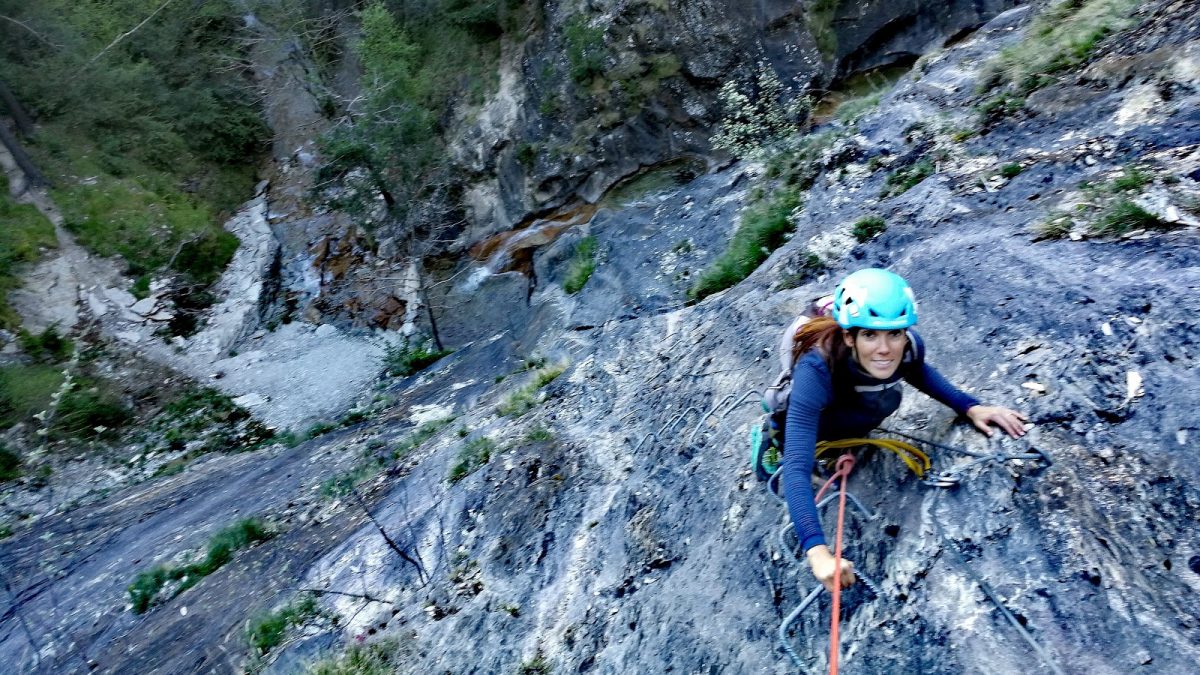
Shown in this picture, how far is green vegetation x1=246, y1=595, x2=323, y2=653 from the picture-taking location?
531 centimetres

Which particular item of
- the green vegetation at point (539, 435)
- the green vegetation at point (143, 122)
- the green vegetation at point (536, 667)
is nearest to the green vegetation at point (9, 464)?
the green vegetation at point (143, 122)

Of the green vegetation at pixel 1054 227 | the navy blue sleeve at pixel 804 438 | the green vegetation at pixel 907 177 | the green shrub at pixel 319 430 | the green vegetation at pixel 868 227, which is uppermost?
the navy blue sleeve at pixel 804 438

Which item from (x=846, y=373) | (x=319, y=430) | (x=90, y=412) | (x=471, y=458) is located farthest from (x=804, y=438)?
(x=90, y=412)

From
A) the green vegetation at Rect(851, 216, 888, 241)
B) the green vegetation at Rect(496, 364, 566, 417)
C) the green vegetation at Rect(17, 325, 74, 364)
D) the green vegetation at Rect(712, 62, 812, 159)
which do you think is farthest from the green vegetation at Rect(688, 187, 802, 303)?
the green vegetation at Rect(17, 325, 74, 364)

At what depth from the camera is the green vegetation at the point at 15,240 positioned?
555 inches

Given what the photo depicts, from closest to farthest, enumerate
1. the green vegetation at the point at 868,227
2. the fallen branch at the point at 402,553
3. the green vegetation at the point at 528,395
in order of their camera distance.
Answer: the fallen branch at the point at 402,553 → the green vegetation at the point at 868,227 → the green vegetation at the point at 528,395

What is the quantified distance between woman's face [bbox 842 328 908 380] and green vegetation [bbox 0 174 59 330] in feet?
55.8

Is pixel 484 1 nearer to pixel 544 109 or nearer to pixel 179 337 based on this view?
pixel 544 109

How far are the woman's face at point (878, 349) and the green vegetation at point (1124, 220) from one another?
212cm

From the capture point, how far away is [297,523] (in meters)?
7.35

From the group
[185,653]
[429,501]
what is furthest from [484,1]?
[185,653]

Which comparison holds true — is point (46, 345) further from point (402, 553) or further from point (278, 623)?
point (402, 553)

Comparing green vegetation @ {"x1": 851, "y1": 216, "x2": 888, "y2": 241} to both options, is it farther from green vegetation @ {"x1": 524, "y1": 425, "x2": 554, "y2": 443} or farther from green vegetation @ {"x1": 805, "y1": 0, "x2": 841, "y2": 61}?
green vegetation @ {"x1": 805, "y1": 0, "x2": 841, "y2": 61}

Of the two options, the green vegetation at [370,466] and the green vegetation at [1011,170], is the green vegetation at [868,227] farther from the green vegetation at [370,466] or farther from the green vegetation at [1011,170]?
the green vegetation at [370,466]
